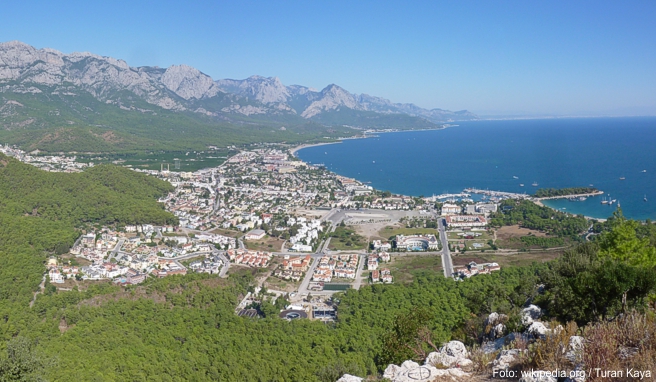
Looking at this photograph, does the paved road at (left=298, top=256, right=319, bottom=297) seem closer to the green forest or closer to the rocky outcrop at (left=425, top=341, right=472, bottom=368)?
the green forest

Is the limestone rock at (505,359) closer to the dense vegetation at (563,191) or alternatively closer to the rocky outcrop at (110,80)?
the dense vegetation at (563,191)

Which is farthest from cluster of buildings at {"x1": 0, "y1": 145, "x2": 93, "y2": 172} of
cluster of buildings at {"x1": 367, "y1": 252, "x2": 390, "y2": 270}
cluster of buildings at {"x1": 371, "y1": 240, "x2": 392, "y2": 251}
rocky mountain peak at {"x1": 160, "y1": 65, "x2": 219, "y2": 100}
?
rocky mountain peak at {"x1": 160, "y1": 65, "x2": 219, "y2": 100}

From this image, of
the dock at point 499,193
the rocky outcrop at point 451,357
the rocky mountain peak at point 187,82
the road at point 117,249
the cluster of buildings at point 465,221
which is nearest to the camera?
the rocky outcrop at point 451,357

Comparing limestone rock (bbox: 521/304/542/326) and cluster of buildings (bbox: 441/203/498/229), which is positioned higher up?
limestone rock (bbox: 521/304/542/326)

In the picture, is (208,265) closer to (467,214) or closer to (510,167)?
(467,214)

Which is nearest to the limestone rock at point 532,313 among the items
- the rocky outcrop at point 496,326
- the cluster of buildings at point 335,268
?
the rocky outcrop at point 496,326

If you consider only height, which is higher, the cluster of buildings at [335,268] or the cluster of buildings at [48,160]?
the cluster of buildings at [48,160]

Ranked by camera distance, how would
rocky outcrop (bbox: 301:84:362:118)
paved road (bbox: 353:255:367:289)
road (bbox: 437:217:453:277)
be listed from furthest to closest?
rocky outcrop (bbox: 301:84:362:118)
road (bbox: 437:217:453:277)
paved road (bbox: 353:255:367:289)
